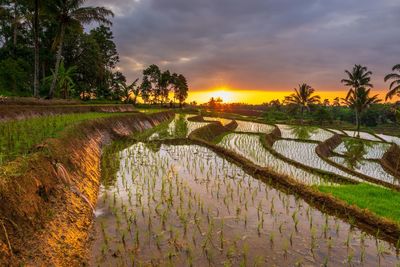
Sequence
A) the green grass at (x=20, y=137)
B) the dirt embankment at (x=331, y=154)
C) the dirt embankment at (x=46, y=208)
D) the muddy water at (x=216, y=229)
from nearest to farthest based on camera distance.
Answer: the dirt embankment at (x=46, y=208) → the muddy water at (x=216, y=229) → the green grass at (x=20, y=137) → the dirt embankment at (x=331, y=154)

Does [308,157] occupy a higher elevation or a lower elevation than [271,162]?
lower

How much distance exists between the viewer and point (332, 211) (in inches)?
255

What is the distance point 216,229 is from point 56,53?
31.5 metres

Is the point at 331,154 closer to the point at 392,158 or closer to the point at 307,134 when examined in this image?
the point at 392,158

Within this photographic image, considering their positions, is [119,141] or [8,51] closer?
[119,141]

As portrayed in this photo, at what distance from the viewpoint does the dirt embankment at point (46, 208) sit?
3756 millimetres

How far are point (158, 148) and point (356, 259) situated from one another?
32.4 feet

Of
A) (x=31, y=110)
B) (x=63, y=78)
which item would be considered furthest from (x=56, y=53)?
(x=31, y=110)

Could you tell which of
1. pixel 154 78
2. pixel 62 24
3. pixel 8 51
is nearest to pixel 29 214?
pixel 62 24

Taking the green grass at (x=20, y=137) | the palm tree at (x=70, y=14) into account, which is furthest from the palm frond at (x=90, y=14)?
the green grass at (x=20, y=137)

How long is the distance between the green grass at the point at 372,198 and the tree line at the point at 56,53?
17.6m

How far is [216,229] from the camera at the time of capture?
5.27 m

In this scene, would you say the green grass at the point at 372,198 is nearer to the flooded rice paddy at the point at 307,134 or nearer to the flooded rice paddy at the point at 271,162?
the flooded rice paddy at the point at 271,162

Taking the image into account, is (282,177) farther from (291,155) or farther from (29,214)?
(291,155)
